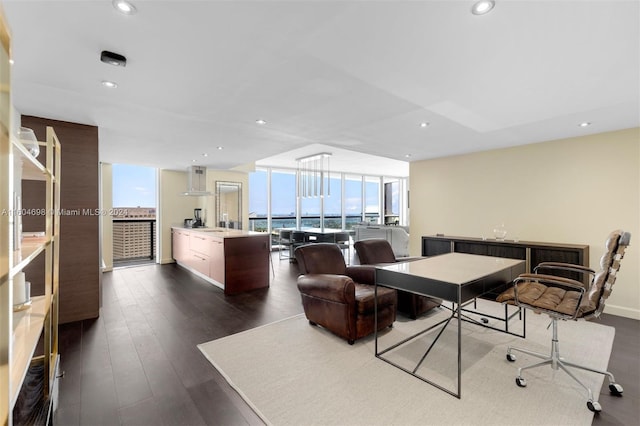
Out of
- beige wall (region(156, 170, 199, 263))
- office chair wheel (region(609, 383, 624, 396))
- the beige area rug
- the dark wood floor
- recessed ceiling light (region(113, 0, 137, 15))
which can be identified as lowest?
the dark wood floor

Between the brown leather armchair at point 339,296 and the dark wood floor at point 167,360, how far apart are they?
75cm

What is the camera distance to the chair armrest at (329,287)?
2.68 meters

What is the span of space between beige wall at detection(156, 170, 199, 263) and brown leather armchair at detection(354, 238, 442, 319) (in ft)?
16.8

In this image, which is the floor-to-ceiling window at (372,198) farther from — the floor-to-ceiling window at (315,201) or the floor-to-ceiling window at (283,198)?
the floor-to-ceiling window at (283,198)

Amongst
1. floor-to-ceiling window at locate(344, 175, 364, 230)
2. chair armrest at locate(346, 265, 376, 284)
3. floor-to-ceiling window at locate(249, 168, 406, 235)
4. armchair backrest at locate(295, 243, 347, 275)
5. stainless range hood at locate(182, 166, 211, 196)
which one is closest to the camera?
armchair backrest at locate(295, 243, 347, 275)

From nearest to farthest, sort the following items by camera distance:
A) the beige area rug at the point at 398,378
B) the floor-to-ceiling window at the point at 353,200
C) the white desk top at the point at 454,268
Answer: the beige area rug at the point at 398,378 → the white desk top at the point at 454,268 → the floor-to-ceiling window at the point at 353,200

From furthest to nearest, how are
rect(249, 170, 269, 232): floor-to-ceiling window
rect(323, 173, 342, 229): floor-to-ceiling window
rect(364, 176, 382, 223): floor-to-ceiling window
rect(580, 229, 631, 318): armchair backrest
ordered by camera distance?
rect(364, 176, 382, 223): floor-to-ceiling window → rect(323, 173, 342, 229): floor-to-ceiling window → rect(249, 170, 269, 232): floor-to-ceiling window → rect(580, 229, 631, 318): armchair backrest

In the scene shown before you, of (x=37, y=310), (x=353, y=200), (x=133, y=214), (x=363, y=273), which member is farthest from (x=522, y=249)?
(x=133, y=214)

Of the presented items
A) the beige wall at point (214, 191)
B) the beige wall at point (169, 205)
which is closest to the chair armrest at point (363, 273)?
the beige wall at point (214, 191)

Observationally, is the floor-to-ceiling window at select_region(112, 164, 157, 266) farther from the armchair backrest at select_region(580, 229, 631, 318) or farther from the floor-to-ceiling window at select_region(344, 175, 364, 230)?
the armchair backrest at select_region(580, 229, 631, 318)

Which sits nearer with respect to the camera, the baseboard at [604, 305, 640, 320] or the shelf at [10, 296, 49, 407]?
the shelf at [10, 296, 49, 407]

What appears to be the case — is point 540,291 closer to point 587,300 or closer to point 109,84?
point 587,300

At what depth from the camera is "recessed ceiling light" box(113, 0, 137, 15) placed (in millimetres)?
1430

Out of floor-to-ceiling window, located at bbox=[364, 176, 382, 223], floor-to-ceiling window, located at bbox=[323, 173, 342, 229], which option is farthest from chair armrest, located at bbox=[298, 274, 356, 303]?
floor-to-ceiling window, located at bbox=[364, 176, 382, 223]
